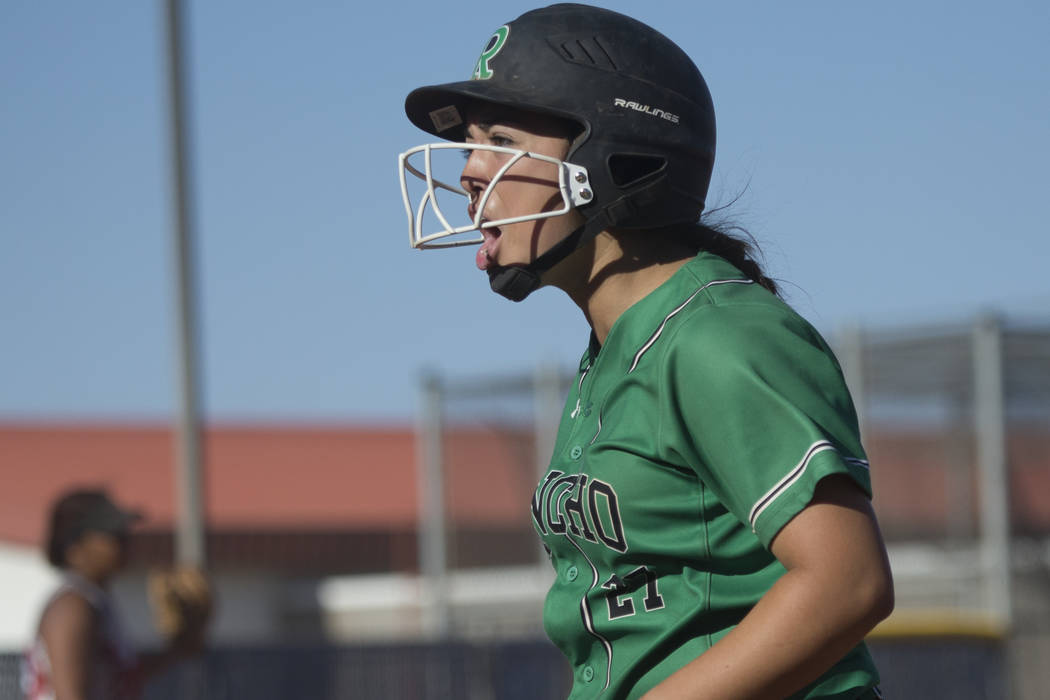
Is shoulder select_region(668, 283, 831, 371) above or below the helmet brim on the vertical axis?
below

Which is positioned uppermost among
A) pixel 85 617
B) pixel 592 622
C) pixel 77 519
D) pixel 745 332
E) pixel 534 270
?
pixel 534 270

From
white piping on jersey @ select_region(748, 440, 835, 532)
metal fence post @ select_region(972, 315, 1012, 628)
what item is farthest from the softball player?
metal fence post @ select_region(972, 315, 1012, 628)

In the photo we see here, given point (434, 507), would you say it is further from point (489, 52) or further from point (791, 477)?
point (791, 477)

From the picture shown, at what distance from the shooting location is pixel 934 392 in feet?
33.6

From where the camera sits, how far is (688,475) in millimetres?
2156

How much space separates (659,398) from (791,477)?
0.84ft

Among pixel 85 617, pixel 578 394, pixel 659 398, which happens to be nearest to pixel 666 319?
pixel 659 398

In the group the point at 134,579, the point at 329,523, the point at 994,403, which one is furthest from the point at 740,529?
the point at 329,523

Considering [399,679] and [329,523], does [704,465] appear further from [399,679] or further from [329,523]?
[329,523]

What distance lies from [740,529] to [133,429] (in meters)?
28.8

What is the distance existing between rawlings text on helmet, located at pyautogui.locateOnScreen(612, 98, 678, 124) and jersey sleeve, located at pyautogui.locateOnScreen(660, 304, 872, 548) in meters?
0.52

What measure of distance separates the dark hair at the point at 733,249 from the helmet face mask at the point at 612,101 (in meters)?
0.04

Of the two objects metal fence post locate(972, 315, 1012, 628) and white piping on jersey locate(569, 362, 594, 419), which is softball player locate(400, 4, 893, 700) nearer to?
white piping on jersey locate(569, 362, 594, 419)

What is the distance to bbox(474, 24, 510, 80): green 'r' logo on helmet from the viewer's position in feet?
8.55
